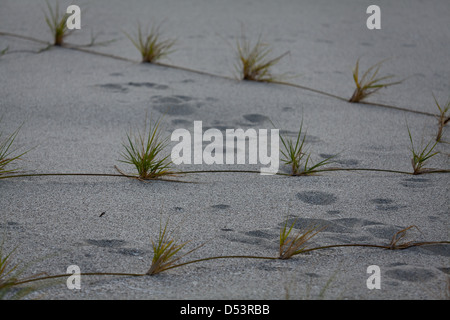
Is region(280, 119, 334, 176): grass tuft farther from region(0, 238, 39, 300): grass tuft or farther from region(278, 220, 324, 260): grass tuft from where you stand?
region(0, 238, 39, 300): grass tuft

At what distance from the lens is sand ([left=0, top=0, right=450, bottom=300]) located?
1423mm

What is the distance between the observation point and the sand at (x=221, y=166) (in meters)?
1.42

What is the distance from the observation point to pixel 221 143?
7.50 feet

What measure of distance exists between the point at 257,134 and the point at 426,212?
0.86 meters

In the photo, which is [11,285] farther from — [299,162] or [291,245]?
[299,162]

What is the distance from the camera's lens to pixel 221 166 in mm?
2107

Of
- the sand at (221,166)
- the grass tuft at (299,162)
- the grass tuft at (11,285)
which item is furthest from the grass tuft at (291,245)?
the grass tuft at (11,285)

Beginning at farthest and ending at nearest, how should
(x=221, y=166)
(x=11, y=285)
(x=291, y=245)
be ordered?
1. (x=221, y=166)
2. (x=291, y=245)
3. (x=11, y=285)

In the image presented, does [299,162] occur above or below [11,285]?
above

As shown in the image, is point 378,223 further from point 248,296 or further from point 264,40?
point 264,40

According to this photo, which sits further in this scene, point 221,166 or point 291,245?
point 221,166

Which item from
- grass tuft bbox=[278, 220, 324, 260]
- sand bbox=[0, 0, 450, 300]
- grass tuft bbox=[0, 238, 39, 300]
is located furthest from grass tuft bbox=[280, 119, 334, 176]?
grass tuft bbox=[0, 238, 39, 300]

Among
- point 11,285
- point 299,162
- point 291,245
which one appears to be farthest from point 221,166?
point 11,285

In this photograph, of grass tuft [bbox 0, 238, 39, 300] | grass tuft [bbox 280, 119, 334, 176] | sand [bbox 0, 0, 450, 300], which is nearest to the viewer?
grass tuft [bbox 0, 238, 39, 300]
